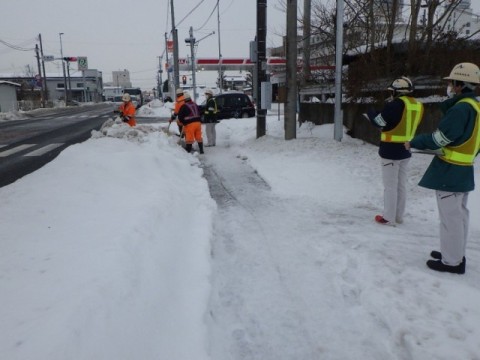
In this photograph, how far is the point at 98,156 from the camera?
7.97 m

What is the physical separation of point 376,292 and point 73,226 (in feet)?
10.3

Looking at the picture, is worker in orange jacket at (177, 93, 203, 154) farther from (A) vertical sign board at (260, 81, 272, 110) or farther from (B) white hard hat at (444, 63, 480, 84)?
(B) white hard hat at (444, 63, 480, 84)

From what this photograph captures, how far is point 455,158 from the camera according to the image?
Answer: 375cm

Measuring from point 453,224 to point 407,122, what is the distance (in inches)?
65.6

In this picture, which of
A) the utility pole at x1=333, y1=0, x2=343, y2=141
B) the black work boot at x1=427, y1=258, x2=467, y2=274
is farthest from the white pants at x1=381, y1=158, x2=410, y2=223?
the utility pole at x1=333, y1=0, x2=343, y2=141

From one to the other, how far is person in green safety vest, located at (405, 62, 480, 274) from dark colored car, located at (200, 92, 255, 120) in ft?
59.3

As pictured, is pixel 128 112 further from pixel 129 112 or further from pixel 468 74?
pixel 468 74

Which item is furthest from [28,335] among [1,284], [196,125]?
[196,125]

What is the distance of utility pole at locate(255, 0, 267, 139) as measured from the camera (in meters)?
12.6

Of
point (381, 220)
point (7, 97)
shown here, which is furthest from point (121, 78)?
point (381, 220)

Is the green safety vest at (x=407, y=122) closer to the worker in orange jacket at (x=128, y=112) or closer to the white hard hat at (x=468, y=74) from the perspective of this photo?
the white hard hat at (x=468, y=74)

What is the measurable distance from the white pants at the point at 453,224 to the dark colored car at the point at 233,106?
18.2m

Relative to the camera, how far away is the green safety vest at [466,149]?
11.9ft

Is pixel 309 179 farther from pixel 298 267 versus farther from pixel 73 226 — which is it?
pixel 73 226
